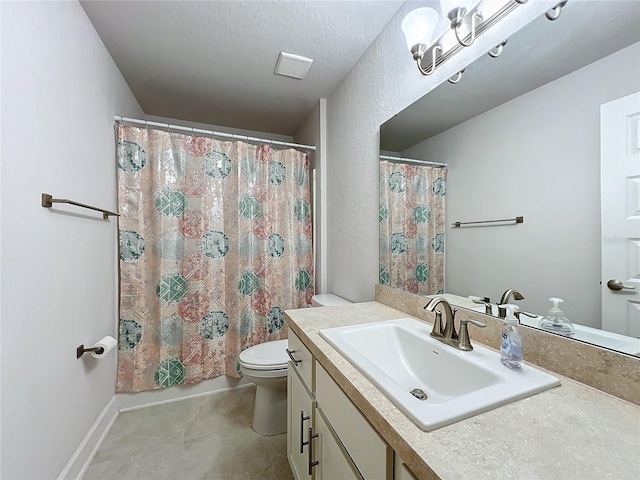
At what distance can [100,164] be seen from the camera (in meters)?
1.59

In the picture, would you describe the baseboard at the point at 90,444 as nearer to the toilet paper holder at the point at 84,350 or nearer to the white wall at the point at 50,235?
the white wall at the point at 50,235

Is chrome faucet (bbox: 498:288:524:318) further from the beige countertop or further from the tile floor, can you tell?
the tile floor

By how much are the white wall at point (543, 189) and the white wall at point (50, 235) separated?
1.65 meters

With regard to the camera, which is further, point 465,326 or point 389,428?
point 465,326

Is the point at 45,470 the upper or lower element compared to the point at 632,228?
lower

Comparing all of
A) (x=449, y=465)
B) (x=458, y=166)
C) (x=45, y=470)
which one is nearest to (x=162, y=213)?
→ (x=45, y=470)

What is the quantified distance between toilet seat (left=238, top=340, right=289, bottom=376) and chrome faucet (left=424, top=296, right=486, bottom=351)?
97cm

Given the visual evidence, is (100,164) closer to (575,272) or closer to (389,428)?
(389,428)

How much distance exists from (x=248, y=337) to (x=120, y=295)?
937mm

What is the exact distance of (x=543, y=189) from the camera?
0.79 meters

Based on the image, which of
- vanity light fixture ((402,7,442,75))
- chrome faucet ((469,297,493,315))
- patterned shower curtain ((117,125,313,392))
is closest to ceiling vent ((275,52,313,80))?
patterned shower curtain ((117,125,313,392))

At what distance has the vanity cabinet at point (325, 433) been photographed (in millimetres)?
583

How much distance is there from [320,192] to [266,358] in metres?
1.34

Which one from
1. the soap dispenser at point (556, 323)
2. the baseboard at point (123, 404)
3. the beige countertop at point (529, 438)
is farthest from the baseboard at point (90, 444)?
the soap dispenser at point (556, 323)
